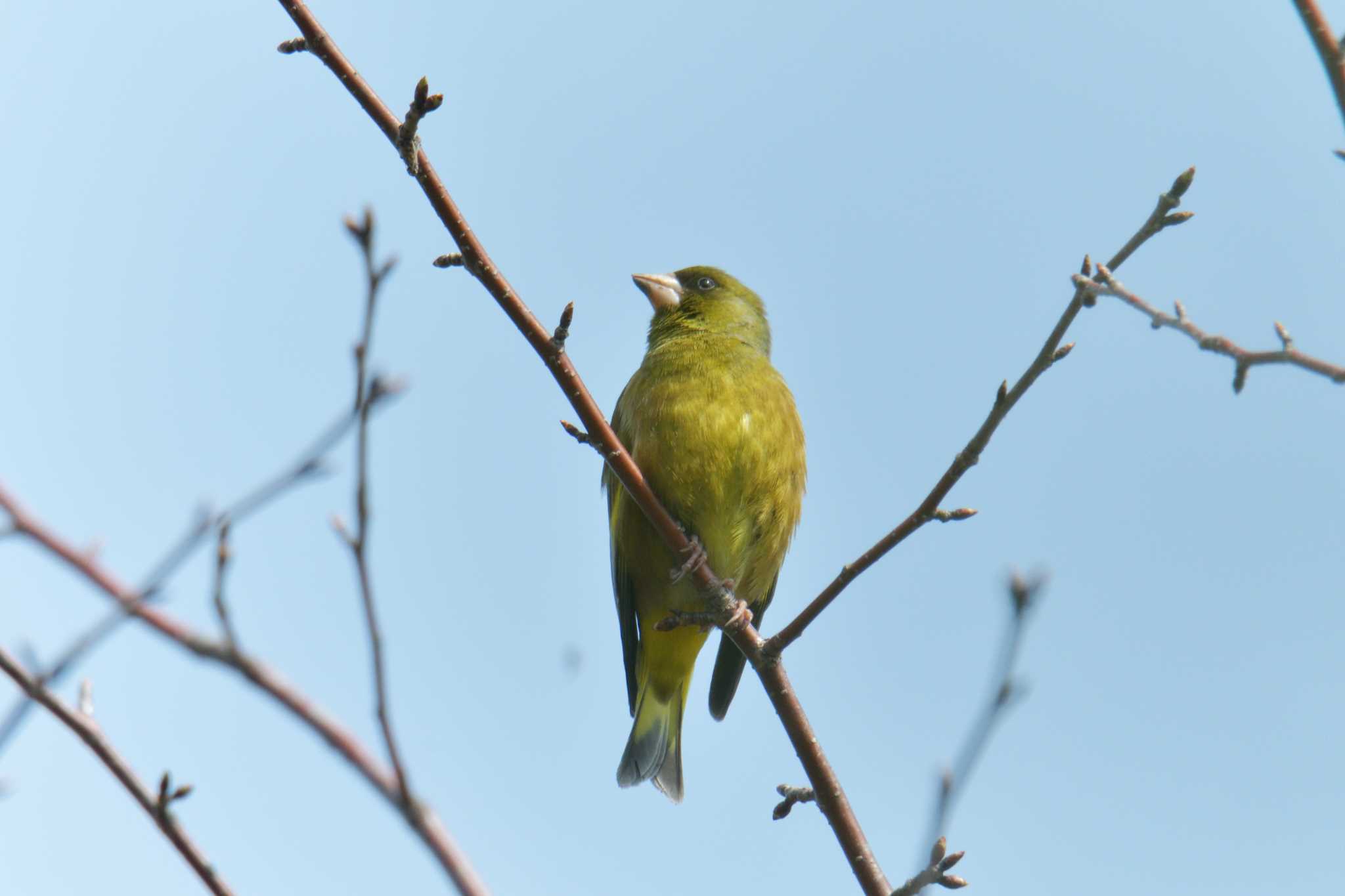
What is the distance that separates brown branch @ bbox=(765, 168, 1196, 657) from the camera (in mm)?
3150

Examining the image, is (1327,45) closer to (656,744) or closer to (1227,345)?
(1227,345)

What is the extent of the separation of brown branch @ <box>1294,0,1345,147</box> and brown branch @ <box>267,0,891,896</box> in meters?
1.95

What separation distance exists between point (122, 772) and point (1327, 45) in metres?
2.26

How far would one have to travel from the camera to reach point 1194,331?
264 centimetres

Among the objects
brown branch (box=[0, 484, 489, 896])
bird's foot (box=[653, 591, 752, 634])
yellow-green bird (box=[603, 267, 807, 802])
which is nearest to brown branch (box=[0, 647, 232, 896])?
brown branch (box=[0, 484, 489, 896])

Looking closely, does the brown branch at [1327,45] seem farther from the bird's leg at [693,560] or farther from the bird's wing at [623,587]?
the bird's wing at [623,587]

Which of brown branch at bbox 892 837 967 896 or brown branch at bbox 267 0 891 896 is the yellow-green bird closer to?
brown branch at bbox 267 0 891 896

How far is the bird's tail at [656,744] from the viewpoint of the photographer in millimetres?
6234

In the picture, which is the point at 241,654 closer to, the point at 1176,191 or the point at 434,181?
the point at 434,181

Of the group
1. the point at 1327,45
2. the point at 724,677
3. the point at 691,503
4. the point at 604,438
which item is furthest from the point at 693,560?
the point at 1327,45

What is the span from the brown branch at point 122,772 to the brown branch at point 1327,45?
6.97 ft

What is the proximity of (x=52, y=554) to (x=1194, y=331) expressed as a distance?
6.58 ft

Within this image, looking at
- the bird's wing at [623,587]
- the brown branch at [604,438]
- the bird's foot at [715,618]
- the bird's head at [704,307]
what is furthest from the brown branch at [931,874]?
the bird's head at [704,307]

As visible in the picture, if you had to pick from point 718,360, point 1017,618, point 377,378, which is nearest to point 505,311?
point 377,378
